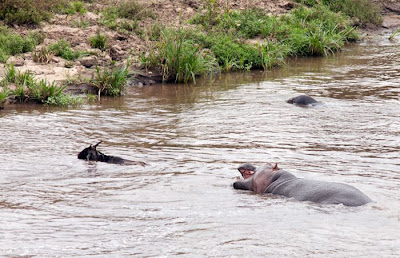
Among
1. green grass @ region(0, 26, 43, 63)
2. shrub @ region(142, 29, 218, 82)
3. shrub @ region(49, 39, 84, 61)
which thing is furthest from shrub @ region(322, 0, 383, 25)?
green grass @ region(0, 26, 43, 63)

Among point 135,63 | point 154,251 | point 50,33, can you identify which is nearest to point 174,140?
point 154,251

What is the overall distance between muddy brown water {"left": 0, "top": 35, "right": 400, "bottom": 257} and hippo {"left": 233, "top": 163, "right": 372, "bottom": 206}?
110mm

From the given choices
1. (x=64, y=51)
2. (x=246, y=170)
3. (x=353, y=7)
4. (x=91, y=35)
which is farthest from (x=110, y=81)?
(x=353, y=7)

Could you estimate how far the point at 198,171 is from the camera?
761 centimetres

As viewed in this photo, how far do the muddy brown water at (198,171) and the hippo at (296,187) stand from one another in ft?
0.36

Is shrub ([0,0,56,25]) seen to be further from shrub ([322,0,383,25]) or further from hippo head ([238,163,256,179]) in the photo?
shrub ([322,0,383,25])

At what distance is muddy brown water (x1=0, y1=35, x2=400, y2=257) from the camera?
17.3ft

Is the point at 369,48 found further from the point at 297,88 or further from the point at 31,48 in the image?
the point at 31,48

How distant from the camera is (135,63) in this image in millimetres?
14430

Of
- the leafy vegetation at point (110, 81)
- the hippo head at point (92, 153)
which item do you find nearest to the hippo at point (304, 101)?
the leafy vegetation at point (110, 81)

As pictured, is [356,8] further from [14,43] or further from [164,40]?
[14,43]

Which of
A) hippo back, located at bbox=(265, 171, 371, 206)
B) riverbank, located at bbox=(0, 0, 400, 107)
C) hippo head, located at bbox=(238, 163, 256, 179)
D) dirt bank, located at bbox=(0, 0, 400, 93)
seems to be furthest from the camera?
riverbank, located at bbox=(0, 0, 400, 107)

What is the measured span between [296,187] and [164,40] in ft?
27.1

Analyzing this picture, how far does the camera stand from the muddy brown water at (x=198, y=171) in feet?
17.3
